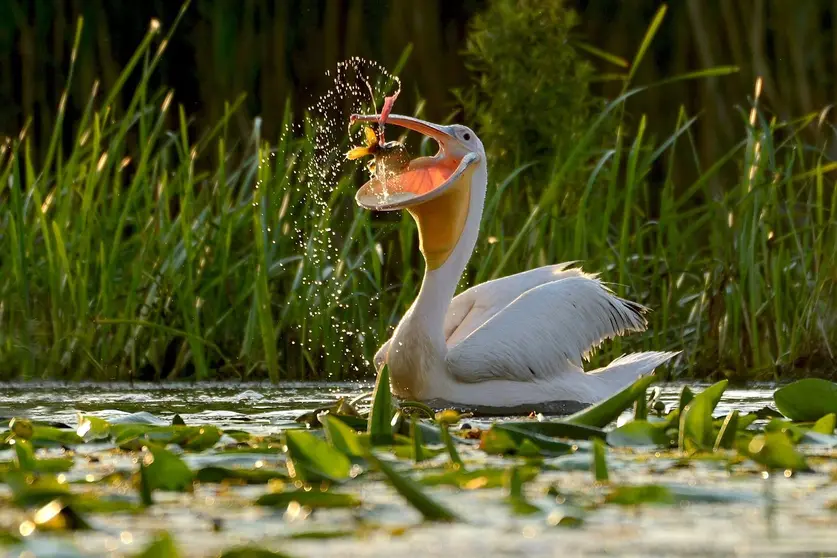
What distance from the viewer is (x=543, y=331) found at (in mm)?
5988

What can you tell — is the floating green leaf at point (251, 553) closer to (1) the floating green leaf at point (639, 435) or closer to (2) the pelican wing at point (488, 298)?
(1) the floating green leaf at point (639, 435)

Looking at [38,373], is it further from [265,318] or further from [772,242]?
[772,242]

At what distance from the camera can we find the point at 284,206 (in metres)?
7.47

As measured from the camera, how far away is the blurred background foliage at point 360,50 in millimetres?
10062

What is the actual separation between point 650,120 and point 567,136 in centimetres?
244

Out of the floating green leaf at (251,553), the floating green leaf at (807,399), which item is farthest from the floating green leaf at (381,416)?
the floating green leaf at (251,553)

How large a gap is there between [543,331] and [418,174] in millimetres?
834

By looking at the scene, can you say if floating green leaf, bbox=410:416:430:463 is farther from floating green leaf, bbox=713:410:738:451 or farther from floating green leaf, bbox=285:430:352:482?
floating green leaf, bbox=713:410:738:451

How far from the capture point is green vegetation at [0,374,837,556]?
295cm

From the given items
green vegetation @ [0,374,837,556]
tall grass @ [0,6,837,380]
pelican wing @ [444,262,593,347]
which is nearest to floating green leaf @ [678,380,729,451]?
green vegetation @ [0,374,837,556]

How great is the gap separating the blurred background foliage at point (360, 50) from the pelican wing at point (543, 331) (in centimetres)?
407

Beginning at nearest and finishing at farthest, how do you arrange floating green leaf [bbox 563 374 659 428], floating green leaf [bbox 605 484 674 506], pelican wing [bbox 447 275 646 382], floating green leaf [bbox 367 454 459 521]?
floating green leaf [bbox 367 454 459 521], floating green leaf [bbox 605 484 674 506], floating green leaf [bbox 563 374 659 428], pelican wing [bbox 447 275 646 382]

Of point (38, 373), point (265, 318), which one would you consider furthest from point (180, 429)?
point (38, 373)

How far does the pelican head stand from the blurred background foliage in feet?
11.9
